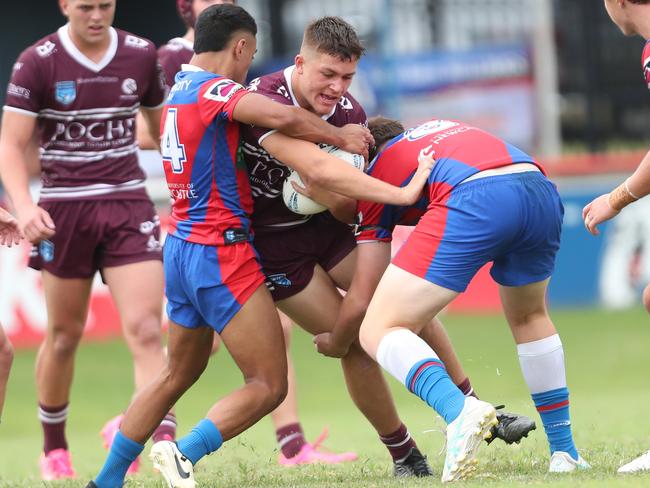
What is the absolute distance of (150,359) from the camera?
7.16 meters

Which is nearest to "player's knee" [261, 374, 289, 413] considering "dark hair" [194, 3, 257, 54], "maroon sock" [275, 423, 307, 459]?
"dark hair" [194, 3, 257, 54]

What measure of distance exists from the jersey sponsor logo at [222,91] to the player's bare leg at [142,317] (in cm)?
187

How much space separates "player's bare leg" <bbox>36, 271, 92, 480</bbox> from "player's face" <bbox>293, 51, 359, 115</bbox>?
7.20 feet

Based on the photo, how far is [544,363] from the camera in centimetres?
595

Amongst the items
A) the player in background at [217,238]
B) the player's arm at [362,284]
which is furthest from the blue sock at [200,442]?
the player's arm at [362,284]

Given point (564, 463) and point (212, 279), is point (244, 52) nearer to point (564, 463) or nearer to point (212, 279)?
point (212, 279)

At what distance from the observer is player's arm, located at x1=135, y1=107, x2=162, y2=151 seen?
24.6 ft

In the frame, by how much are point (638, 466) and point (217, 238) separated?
82.6 inches

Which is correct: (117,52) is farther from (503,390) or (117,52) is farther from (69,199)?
(503,390)

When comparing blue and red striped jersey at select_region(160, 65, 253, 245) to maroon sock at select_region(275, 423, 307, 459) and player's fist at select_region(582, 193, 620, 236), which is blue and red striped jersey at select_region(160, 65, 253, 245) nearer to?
player's fist at select_region(582, 193, 620, 236)

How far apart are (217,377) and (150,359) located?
658 cm

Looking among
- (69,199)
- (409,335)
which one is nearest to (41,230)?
(69,199)

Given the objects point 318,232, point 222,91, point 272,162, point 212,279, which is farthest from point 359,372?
point 222,91

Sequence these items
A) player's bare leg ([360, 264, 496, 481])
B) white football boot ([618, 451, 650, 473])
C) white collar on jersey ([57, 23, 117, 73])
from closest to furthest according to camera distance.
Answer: player's bare leg ([360, 264, 496, 481]) < white football boot ([618, 451, 650, 473]) < white collar on jersey ([57, 23, 117, 73])
